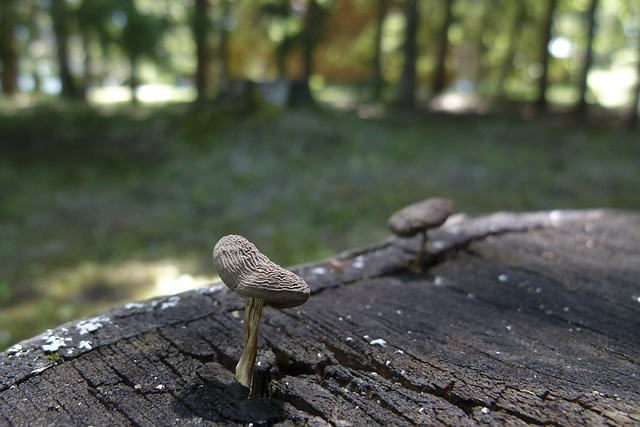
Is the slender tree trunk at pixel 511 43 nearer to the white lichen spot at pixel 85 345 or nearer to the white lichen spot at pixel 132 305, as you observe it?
the white lichen spot at pixel 132 305

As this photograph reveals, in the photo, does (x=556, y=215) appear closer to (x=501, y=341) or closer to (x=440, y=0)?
(x=501, y=341)

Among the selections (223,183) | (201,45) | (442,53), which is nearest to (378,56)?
(442,53)


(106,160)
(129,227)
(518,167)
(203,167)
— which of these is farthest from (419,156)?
(106,160)

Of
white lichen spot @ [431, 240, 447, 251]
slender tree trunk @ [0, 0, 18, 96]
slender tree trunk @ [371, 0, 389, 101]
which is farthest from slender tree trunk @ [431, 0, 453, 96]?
white lichen spot @ [431, 240, 447, 251]

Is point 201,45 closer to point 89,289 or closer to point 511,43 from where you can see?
point 89,289

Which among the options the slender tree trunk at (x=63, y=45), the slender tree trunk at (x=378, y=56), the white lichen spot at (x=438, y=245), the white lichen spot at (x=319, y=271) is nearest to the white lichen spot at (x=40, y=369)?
the white lichen spot at (x=319, y=271)

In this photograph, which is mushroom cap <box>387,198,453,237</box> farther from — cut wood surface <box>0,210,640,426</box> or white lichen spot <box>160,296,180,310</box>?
white lichen spot <box>160,296,180,310</box>
